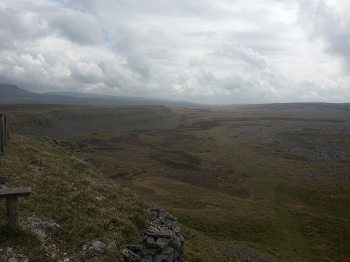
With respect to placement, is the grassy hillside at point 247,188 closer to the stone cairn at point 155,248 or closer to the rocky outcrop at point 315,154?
the rocky outcrop at point 315,154

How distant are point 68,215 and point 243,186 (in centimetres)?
3852

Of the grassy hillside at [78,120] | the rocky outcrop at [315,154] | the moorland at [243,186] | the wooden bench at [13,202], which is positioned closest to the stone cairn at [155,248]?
the moorland at [243,186]

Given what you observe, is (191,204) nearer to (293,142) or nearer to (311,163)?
(311,163)

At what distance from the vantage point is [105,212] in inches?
527

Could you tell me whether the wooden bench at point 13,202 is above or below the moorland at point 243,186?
above

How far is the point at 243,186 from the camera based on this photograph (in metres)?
43.7

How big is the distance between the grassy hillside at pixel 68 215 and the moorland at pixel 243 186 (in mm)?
5781

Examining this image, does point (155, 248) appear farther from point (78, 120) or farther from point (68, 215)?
point (78, 120)

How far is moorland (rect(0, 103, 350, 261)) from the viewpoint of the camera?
24.1 meters

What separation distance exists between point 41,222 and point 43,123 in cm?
9356

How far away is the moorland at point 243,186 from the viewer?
24.1 meters

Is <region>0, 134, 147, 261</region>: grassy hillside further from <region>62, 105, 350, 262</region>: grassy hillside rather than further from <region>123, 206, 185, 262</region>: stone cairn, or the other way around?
<region>62, 105, 350, 262</region>: grassy hillside

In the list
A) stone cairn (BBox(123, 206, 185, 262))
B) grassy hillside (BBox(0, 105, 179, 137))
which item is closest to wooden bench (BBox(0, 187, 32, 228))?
stone cairn (BBox(123, 206, 185, 262))

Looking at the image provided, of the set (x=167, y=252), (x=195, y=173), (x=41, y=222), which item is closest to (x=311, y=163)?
(x=195, y=173)
